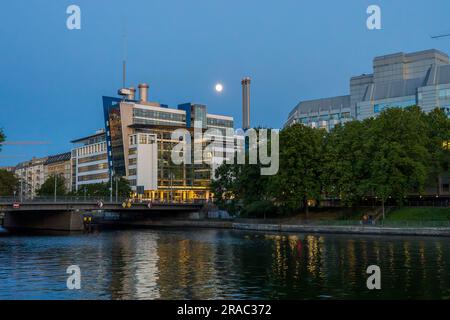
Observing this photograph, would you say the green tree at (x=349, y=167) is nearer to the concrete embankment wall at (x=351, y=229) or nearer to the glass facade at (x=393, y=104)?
the concrete embankment wall at (x=351, y=229)

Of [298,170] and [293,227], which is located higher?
[298,170]

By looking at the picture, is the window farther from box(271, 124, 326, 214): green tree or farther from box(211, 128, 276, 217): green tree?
box(271, 124, 326, 214): green tree

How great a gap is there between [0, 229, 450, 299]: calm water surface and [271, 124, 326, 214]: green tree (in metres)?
37.0

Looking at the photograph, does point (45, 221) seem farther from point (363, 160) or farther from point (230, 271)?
point (230, 271)

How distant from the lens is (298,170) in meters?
112

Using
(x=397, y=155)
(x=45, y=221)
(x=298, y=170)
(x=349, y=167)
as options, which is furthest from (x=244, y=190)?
Answer: (x=45, y=221)

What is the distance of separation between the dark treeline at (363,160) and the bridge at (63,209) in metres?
30.4

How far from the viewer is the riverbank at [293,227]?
92.0 meters

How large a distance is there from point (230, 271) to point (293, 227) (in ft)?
211

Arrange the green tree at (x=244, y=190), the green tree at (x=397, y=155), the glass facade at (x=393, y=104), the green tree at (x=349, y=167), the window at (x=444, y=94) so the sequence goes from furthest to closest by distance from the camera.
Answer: the glass facade at (x=393, y=104) < the window at (x=444, y=94) < the green tree at (x=244, y=190) < the green tree at (x=349, y=167) < the green tree at (x=397, y=155)

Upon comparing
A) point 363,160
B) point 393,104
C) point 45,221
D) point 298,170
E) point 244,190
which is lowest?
point 45,221

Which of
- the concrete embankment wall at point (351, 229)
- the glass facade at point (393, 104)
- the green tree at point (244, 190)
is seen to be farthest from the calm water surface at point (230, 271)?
the glass facade at point (393, 104)

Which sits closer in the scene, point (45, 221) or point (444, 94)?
point (45, 221)
